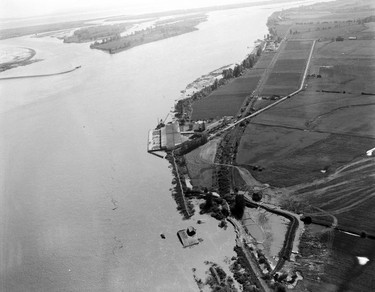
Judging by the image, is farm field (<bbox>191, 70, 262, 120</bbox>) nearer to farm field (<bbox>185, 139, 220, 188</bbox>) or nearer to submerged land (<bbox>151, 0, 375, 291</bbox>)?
submerged land (<bbox>151, 0, 375, 291</bbox>)

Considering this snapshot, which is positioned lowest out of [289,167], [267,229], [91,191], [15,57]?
[91,191]

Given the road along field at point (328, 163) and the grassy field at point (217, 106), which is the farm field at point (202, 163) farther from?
the grassy field at point (217, 106)

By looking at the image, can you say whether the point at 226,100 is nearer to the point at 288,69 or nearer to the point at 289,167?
the point at 288,69

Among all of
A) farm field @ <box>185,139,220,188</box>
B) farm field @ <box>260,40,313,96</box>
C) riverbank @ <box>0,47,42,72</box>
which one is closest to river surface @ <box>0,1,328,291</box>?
farm field @ <box>185,139,220,188</box>

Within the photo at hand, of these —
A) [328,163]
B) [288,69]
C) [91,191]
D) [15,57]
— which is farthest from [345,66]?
[15,57]

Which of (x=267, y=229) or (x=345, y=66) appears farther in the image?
(x=345, y=66)

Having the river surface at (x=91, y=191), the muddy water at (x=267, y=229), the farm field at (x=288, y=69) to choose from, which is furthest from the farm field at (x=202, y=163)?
the farm field at (x=288, y=69)
